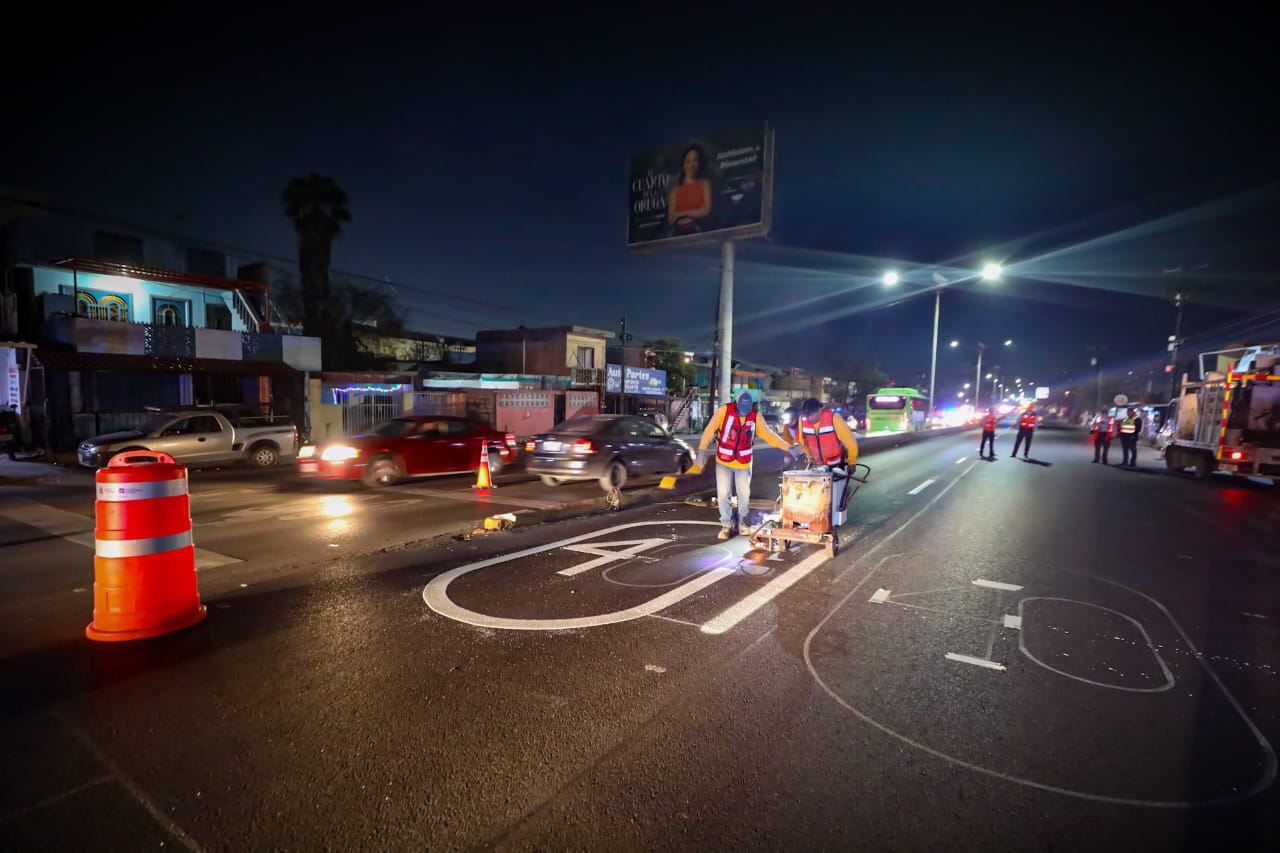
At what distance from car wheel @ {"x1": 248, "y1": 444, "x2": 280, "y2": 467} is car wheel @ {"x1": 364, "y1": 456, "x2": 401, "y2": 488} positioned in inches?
235

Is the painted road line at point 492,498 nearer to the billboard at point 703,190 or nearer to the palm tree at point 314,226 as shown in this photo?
the billboard at point 703,190

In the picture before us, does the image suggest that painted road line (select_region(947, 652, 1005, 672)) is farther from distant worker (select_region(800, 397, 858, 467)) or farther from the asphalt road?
distant worker (select_region(800, 397, 858, 467))

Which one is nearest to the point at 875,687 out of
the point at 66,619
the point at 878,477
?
the point at 66,619

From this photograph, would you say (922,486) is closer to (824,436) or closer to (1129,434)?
(824,436)

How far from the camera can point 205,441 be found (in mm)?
14070

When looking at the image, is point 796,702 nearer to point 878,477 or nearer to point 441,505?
point 441,505

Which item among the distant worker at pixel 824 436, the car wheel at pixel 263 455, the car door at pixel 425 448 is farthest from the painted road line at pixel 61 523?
the distant worker at pixel 824 436

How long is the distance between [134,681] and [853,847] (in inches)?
156

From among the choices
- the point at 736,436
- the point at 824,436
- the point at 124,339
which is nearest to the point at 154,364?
the point at 124,339

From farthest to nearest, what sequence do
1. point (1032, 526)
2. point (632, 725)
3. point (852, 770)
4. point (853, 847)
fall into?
1. point (1032, 526)
2. point (632, 725)
3. point (852, 770)
4. point (853, 847)

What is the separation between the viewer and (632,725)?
3.05m

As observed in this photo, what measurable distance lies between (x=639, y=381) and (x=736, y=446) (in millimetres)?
24112

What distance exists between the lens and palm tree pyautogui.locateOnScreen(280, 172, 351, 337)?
29.2 metres

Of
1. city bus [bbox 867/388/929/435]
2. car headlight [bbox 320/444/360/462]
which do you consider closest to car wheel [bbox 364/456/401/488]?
car headlight [bbox 320/444/360/462]
